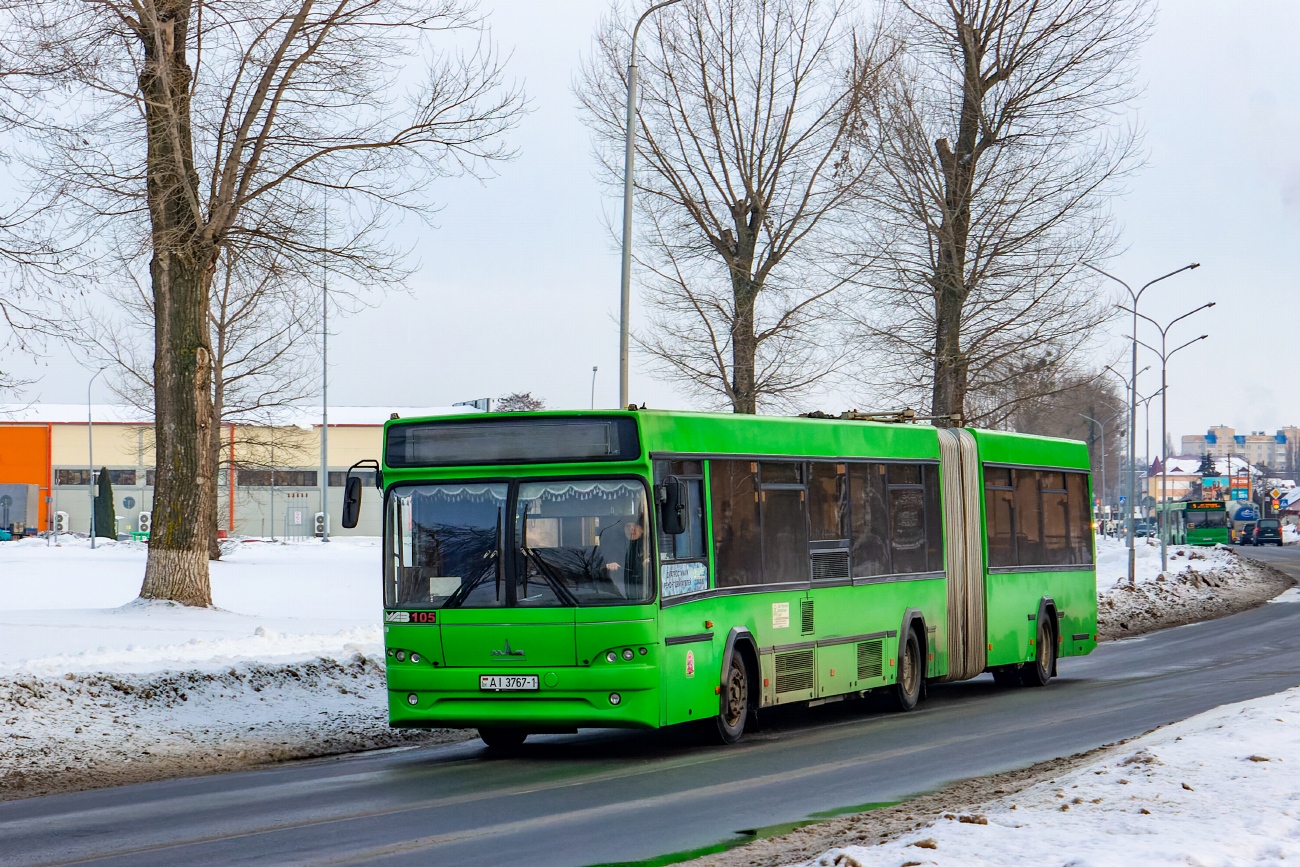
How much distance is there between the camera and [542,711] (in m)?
12.5

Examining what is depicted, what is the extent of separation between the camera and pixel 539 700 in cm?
1254

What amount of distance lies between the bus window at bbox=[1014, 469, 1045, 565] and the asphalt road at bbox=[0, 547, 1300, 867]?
2817mm

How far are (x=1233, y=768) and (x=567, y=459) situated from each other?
17.8ft

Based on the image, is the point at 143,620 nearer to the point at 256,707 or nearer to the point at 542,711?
the point at 256,707

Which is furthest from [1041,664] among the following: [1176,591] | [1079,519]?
[1176,591]

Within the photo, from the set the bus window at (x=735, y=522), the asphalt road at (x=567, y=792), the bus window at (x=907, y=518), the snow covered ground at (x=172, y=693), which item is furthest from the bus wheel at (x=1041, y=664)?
the snow covered ground at (x=172, y=693)

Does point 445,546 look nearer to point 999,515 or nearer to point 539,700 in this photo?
point 539,700

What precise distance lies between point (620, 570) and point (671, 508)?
626mm

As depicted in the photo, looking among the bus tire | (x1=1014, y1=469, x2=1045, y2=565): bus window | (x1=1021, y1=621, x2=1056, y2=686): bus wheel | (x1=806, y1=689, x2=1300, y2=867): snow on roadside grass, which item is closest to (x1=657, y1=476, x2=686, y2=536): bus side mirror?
the bus tire

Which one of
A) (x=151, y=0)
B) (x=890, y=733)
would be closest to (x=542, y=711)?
(x=890, y=733)

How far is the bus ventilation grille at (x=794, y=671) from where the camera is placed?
47.5 feet

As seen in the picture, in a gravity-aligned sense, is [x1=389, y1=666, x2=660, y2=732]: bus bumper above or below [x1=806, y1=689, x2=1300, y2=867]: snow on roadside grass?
above

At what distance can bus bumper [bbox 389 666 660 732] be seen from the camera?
1236 cm

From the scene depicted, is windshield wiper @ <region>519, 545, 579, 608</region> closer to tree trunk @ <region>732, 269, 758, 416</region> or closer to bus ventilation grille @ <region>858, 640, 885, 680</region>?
bus ventilation grille @ <region>858, 640, 885, 680</region>
